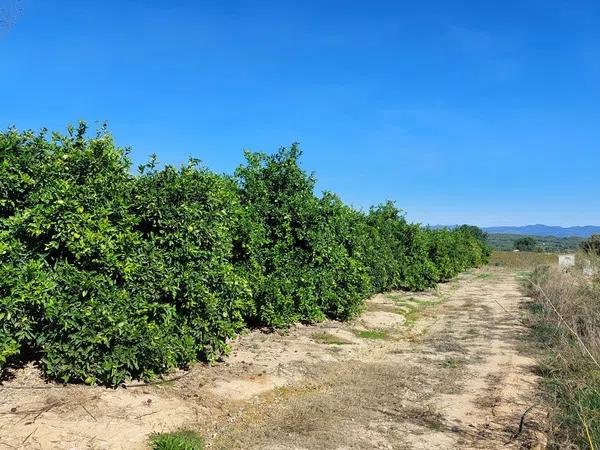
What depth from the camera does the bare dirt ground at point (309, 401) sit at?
17.4ft

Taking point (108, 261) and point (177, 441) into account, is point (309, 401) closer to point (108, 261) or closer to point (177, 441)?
point (177, 441)

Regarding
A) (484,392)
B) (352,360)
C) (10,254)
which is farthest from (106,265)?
(484,392)

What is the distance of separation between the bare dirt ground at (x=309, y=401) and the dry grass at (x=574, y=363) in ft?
1.17

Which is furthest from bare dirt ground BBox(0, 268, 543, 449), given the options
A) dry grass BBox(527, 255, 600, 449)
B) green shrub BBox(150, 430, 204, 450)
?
dry grass BBox(527, 255, 600, 449)

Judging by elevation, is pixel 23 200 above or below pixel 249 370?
above

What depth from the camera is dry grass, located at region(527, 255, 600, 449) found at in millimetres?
4984

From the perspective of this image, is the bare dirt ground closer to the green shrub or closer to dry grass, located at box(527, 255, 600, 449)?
Answer: the green shrub

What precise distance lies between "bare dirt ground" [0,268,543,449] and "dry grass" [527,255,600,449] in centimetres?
36

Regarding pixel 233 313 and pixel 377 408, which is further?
pixel 233 313

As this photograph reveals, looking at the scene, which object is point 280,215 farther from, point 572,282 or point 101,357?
point 572,282

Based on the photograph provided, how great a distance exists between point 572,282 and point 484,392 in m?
6.13

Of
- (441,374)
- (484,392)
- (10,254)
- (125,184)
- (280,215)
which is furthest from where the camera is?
(280,215)

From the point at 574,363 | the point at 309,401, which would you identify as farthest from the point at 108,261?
the point at 574,363

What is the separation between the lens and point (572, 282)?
12.1 meters
